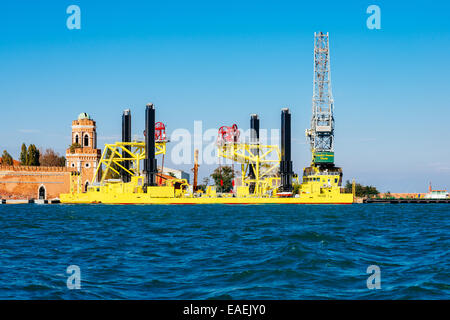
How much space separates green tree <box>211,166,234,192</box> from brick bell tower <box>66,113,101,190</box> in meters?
25.6

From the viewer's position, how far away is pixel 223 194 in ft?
289

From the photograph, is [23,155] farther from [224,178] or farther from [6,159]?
[224,178]

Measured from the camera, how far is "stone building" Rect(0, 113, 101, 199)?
322 feet

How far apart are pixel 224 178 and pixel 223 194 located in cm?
2612

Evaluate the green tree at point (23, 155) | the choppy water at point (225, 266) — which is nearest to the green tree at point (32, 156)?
the green tree at point (23, 155)

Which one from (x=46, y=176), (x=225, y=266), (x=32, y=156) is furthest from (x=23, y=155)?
(x=225, y=266)

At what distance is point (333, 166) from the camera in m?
95.0

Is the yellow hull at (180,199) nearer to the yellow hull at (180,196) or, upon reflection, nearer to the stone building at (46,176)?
the yellow hull at (180,196)

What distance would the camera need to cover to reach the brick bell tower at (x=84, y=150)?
107 metres

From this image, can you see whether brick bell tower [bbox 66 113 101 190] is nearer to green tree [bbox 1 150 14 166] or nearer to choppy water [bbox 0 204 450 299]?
green tree [bbox 1 150 14 166]

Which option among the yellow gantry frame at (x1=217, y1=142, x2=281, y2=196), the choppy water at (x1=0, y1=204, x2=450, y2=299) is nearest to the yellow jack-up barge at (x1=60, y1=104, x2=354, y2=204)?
the yellow gantry frame at (x1=217, y1=142, x2=281, y2=196)

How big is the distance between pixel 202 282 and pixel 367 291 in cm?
376

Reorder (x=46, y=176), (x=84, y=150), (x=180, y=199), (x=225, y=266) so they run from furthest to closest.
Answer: (x=84, y=150) → (x=46, y=176) → (x=180, y=199) → (x=225, y=266)
